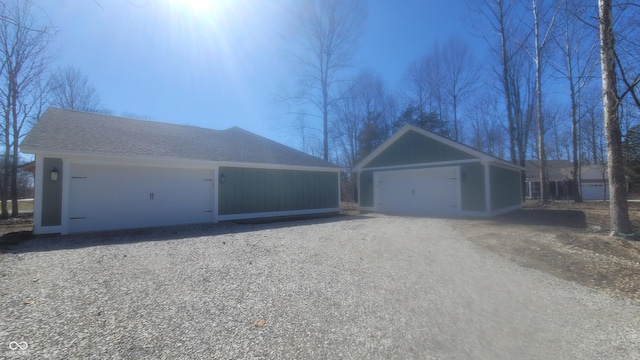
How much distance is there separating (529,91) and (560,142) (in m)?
11.8

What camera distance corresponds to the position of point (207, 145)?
1209 cm

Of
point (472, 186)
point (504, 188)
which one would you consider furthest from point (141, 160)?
point (504, 188)

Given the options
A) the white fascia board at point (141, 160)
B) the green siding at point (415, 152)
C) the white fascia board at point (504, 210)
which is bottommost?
the white fascia board at point (504, 210)

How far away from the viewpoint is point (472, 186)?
12188 mm

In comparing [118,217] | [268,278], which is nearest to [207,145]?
[118,217]

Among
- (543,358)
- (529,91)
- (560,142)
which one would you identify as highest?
(529,91)

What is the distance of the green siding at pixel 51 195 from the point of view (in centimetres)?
805

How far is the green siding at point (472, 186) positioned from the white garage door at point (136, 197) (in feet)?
32.9

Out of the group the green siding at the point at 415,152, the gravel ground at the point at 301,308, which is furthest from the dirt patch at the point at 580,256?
the green siding at the point at 415,152

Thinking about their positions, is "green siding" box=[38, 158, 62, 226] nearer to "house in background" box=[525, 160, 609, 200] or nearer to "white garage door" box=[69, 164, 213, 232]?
"white garage door" box=[69, 164, 213, 232]

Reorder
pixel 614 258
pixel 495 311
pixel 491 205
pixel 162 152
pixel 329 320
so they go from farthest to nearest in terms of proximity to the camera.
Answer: pixel 491 205 → pixel 162 152 → pixel 614 258 → pixel 495 311 → pixel 329 320

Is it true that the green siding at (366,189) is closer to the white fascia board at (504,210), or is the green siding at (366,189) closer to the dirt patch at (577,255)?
the white fascia board at (504,210)

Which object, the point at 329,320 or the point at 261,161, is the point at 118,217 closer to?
the point at 261,161

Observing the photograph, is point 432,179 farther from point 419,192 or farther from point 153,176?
point 153,176
